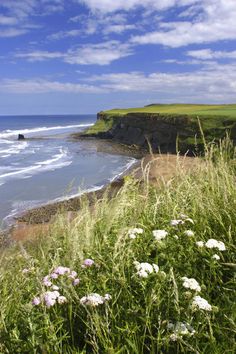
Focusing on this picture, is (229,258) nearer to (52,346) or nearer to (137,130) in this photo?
(52,346)

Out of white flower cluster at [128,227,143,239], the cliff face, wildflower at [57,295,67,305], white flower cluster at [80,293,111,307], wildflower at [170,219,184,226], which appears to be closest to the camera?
white flower cluster at [80,293,111,307]

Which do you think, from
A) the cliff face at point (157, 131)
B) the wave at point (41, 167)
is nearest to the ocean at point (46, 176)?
the wave at point (41, 167)

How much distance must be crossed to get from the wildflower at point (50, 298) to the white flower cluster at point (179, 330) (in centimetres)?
81

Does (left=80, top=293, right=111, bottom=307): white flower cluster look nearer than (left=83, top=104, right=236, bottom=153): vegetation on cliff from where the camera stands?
Yes

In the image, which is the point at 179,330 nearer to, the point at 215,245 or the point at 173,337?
the point at 173,337

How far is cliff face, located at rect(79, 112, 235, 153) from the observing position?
44.4 meters

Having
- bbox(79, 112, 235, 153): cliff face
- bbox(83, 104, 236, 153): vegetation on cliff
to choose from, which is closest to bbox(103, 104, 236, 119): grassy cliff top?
bbox(83, 104, 236, 153): vegetation on cliff

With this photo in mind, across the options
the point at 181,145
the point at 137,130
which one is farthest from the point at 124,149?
the point at 181,145

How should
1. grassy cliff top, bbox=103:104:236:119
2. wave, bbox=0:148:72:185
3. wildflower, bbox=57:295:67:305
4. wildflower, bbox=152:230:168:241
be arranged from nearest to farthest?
wildflower, bbox=57:295:67:305 → wildflower, bbox=152:230:168:241 → wave, bbox=0:148:72:185 → grassy cliff top, bbox=103:104:236:119

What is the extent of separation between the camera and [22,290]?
143 inches

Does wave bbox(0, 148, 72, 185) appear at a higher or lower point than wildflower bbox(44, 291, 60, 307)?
lower

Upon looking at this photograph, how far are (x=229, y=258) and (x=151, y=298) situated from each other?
1.14 m

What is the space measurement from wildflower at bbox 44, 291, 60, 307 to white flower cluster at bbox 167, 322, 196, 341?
812mm

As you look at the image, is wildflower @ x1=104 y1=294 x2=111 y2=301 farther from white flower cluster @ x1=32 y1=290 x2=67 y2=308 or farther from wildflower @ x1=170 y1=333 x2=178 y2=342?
wildflower @ x1=170 y1=333 x2=178 y2=342
